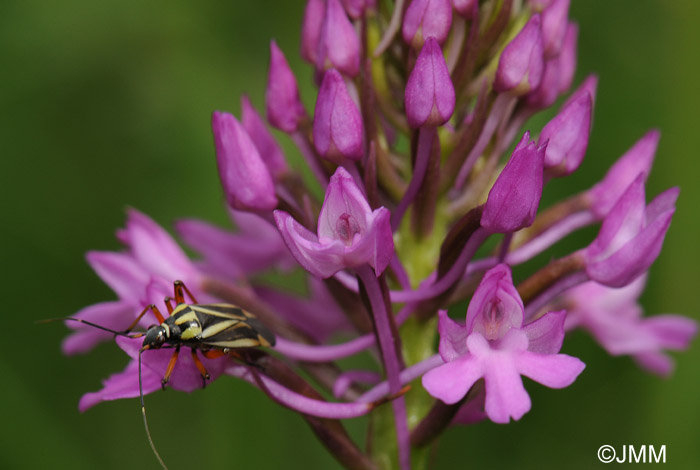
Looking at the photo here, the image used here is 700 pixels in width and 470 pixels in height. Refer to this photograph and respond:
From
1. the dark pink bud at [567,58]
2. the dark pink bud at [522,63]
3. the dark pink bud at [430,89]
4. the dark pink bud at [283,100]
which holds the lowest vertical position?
the dark pink bud at [430,89]

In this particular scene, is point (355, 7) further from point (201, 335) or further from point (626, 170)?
point (201, 335)

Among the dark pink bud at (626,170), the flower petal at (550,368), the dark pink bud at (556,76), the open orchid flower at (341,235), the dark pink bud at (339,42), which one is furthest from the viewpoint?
the dark pink bud at (626,170)

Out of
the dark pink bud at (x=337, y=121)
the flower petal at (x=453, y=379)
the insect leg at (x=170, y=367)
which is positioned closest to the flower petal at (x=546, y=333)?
the flower petal at (x=453, y=379)

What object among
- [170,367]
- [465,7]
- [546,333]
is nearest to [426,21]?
[465,7]

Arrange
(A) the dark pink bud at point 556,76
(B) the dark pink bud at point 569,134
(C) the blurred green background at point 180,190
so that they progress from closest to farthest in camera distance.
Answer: (B) the dark pink bud at point 569,134 < (A) the dark pink bud at point 556,76 < (C) the blurred green background at point 180,190

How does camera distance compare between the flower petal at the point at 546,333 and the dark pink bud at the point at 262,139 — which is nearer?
the flower petal at the point at 546,333

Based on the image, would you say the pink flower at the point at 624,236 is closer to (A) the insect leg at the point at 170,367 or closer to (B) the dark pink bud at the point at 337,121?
(B) the dark pink bud at the point at 337,121
